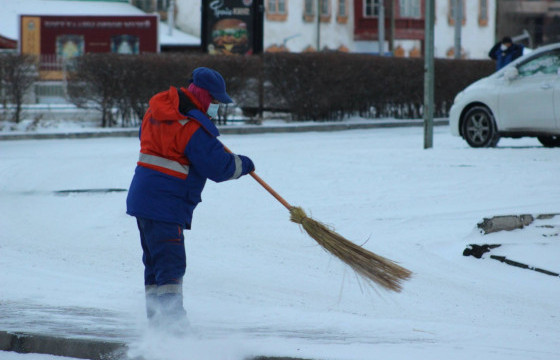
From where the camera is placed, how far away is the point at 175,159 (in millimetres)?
5430

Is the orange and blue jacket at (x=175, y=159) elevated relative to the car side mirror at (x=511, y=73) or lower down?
lower down

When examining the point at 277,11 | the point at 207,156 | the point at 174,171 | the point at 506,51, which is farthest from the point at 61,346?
the point at 277,11

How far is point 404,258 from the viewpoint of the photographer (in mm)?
8211

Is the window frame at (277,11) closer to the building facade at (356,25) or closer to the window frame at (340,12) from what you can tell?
the building facade at (356,25)

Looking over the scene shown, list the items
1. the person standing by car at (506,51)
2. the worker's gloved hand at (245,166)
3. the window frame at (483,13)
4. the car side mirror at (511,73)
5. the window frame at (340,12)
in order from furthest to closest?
the window frame at (483,13) < the window frame at (340,12) < the person standing by car at (506,51) < the car side mirror at (511,73) < the worker's gloved hand at (245,166)

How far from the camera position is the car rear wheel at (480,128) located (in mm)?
15406

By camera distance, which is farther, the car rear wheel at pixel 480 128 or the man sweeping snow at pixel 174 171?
the car rear wheel at pixel 480 128

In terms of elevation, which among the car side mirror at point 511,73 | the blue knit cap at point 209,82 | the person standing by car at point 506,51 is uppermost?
the person standing by car at point 506,51

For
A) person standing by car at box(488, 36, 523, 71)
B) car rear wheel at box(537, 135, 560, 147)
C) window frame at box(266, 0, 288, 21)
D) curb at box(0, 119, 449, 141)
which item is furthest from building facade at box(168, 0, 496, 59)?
car rear wheel at box(537, 135, 560, 147)

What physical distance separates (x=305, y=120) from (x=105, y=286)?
16962mm

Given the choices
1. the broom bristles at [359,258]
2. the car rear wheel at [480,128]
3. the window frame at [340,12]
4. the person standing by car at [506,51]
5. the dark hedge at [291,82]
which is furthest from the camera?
the window frame at [340,12]

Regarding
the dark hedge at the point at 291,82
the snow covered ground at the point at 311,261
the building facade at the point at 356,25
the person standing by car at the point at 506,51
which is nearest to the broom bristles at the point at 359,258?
the snow covered ground at the point at 311,261

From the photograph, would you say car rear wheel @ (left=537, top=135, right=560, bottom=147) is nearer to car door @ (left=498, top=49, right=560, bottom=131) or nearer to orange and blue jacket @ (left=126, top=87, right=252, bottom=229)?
car door @ (left=498, top=49, right=560, bottom=131)

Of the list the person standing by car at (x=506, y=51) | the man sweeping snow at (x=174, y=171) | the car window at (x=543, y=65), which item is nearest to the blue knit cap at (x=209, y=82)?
the man sweeping snow at (x=174, y=171)
